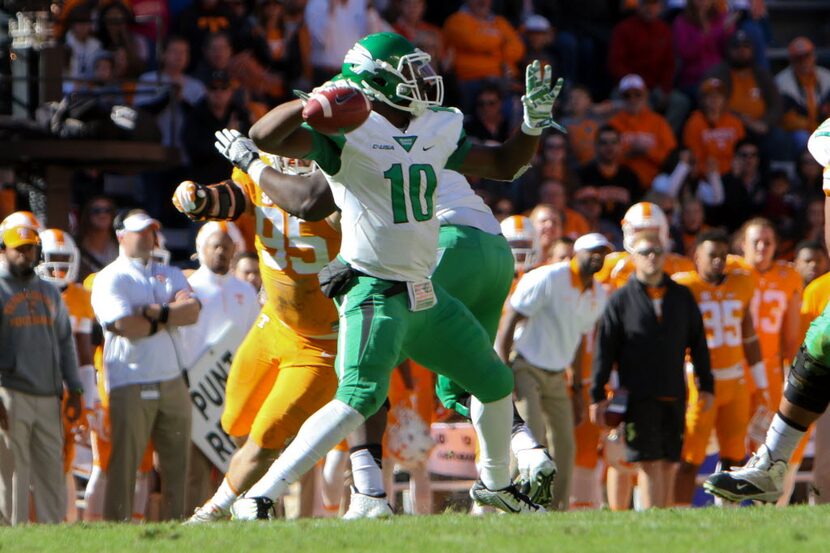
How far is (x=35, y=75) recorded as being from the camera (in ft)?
43.3

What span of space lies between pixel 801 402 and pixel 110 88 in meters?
8.28

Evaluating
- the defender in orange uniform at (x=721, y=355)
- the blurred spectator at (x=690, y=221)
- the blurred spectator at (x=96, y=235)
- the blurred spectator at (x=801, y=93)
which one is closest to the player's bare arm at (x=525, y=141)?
the defender in orange uniform at (x=721, y=355)

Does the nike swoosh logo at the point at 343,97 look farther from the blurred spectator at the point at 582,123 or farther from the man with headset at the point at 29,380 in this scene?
the blurred spectator at the point at 582,123

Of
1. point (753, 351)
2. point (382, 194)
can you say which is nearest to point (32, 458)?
point (382, 194)

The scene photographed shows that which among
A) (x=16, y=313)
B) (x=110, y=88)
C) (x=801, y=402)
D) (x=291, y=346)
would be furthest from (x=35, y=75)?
(x=801, y=402)

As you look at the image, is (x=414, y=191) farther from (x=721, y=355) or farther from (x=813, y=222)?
(x=813, y=222)

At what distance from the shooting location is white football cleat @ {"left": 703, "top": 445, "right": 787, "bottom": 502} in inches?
270

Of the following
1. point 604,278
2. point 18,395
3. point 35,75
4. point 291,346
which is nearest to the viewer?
point 291,346

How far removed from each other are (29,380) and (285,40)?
19.3ft

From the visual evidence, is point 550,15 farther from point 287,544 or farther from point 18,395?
point 287,544

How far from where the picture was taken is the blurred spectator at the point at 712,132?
54.3 ft

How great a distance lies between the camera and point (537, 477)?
Answer: 7.18 m

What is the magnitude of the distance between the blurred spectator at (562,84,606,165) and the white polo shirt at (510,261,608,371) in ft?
15.8

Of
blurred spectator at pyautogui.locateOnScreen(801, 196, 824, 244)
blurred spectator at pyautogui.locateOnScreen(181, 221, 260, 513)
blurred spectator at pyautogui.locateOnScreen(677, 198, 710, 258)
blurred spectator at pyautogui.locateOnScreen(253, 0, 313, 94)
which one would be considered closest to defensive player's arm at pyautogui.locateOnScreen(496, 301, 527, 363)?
blurred spectator at pyautogui.locateOnScreen(181, 221, 260, 513)
